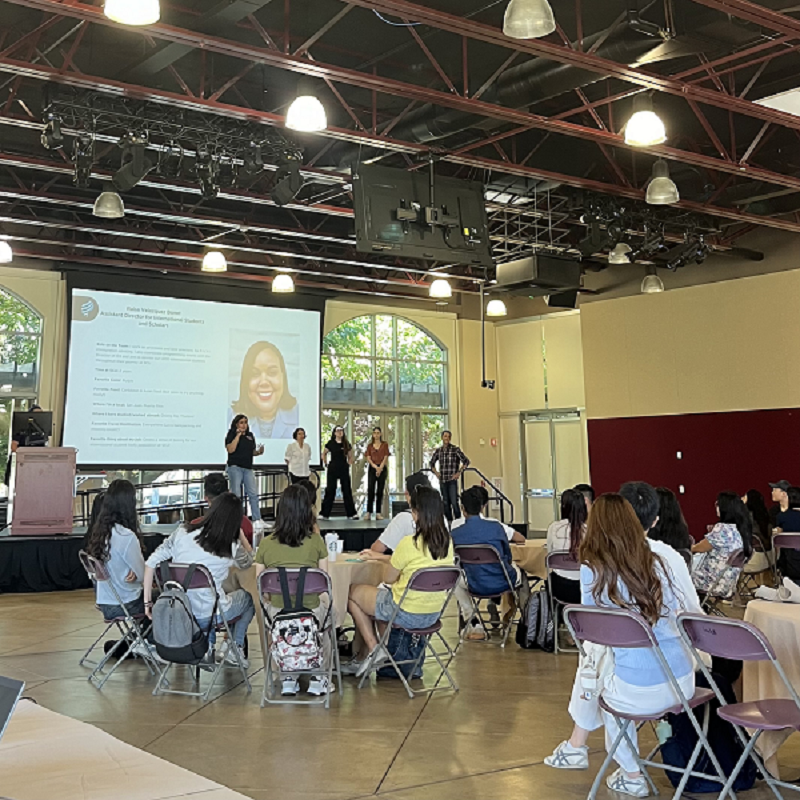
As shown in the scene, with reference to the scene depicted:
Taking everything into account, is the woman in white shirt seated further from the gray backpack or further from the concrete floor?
the concrete floor

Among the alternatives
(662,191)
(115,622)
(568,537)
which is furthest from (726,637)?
(662,191)

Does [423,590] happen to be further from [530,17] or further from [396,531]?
[530,17]

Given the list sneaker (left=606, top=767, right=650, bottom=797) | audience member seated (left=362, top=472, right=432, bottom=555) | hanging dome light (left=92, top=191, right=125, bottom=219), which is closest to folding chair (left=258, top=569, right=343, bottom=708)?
audience member seated (left=362, top=472, right=432, bottom=555)

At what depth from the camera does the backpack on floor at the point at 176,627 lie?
5.04m

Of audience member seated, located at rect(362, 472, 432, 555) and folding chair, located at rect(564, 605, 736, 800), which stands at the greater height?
audience member seated, located at rect(362, 472, 432, 555)

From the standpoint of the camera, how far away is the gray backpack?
504 centimetres

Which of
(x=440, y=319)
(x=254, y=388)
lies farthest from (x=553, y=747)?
(x=440, y=319)

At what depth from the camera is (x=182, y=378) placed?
14062 millimetres

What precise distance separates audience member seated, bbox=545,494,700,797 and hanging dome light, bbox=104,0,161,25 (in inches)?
151

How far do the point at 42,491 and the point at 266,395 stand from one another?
4.89 metres

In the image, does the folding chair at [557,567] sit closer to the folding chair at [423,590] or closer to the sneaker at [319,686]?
the folding chair at [423,590]

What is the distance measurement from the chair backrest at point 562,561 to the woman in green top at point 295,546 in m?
1.78

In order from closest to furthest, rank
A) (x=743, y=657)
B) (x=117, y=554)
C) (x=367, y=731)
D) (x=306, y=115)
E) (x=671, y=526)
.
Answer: (x=743, y=657)
(x=367, y=731)
(x=671, y=526)
(x=117, y=554)
(x=306, y=115)

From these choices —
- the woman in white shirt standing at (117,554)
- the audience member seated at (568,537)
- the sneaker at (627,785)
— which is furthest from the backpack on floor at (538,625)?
the sneaker at (627,785)
